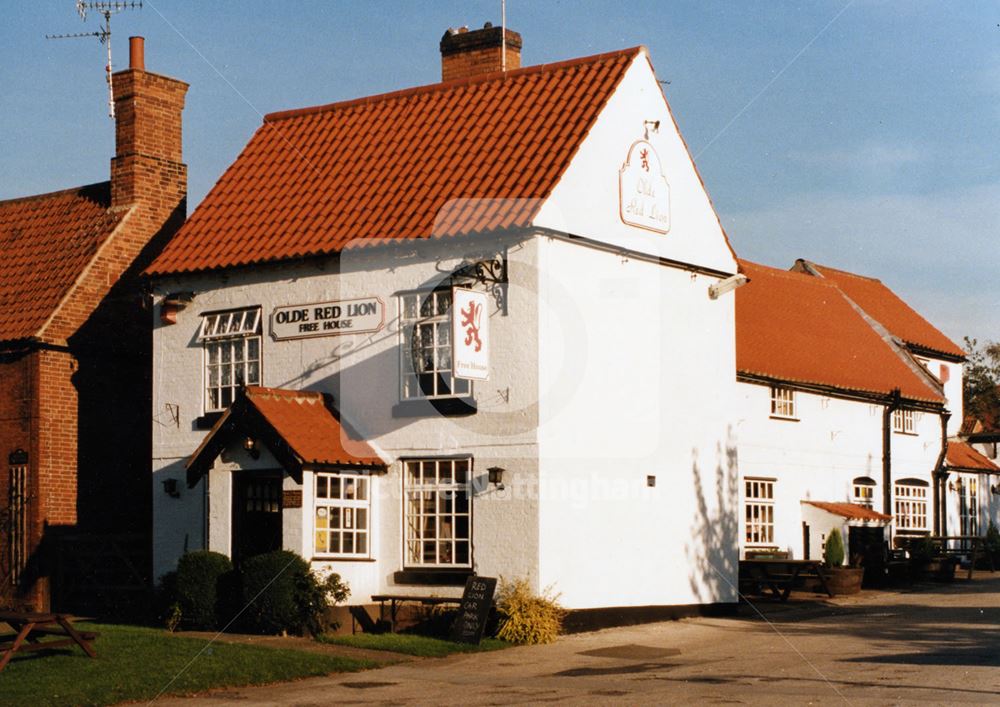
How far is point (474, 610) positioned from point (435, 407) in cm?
356

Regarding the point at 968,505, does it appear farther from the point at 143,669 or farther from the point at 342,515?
the point at 143,669

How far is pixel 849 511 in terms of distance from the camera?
1321 inches

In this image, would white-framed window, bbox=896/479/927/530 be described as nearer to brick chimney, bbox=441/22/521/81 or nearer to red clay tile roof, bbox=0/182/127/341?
brick chimney, bbox=441/22/521/81

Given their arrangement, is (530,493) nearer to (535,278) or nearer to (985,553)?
(535,278)

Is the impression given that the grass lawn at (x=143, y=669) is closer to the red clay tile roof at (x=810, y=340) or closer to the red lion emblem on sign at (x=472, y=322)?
the red lion emblem on sign at (x=472, y=322)

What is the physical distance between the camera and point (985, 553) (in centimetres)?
4162

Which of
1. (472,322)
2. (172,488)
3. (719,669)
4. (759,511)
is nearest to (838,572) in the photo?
(759,511)

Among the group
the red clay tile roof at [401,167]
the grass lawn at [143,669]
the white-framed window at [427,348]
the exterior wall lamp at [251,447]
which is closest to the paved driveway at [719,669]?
the grass lawn at [143,669]

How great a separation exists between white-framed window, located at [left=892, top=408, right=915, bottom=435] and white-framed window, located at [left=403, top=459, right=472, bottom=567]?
62.6 feet

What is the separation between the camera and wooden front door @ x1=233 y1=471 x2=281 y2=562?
2328 cm

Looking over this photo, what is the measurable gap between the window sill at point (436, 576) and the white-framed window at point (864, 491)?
16561 mm

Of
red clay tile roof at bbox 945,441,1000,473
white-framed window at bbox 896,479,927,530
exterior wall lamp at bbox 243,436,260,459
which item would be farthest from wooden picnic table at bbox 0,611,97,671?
red clay tile roof at bbox 945,441,1000,473

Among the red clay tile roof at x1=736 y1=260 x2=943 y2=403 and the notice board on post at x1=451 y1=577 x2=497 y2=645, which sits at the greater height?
the red clay tile roof at x1=736 y1=260 x2=943 y2=403

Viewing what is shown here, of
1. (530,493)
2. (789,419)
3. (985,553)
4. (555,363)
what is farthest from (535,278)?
(985,553)
